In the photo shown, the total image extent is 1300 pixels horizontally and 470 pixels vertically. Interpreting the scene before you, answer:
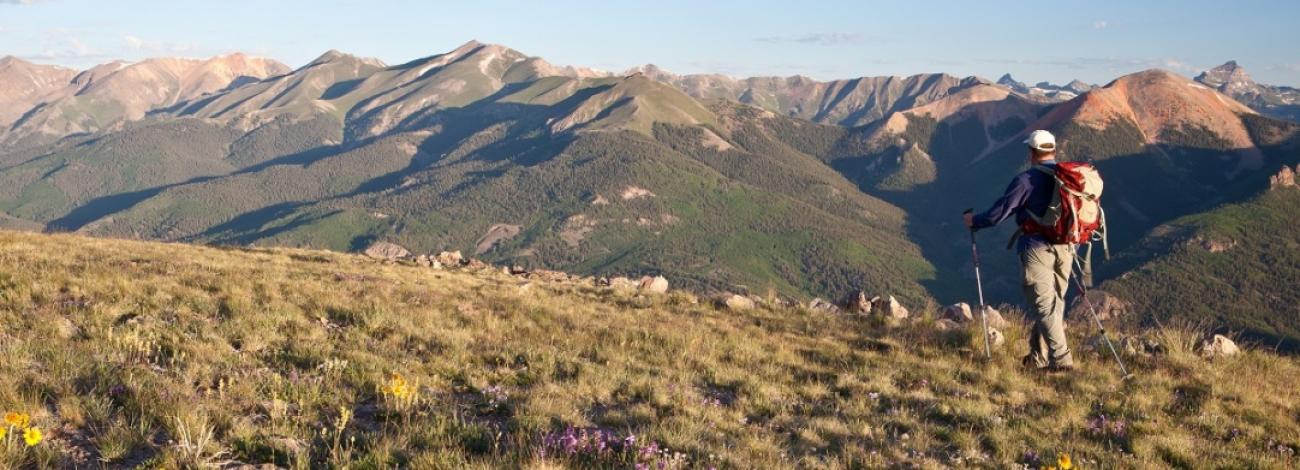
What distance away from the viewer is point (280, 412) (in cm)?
759

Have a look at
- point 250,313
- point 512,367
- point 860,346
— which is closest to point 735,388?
point 512,367

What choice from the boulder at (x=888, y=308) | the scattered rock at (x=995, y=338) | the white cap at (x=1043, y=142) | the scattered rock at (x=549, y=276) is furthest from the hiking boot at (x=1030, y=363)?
the scattered rock at (x=549, y=276)

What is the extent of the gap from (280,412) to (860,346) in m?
10.2

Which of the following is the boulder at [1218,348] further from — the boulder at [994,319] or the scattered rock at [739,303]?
the scattered rock at [739,303]

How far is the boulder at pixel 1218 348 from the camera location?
530 inches

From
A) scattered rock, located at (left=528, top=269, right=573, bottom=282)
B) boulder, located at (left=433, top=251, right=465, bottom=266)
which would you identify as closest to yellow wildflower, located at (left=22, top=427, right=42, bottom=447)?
scattered rock, located at (left=528, top=269, right=573, bottom=282)

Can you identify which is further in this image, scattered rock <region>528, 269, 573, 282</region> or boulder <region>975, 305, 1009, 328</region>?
scattered rock <region>528, 269, 573, 282</region>

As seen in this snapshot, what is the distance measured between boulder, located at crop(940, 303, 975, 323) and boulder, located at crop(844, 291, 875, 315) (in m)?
1.86

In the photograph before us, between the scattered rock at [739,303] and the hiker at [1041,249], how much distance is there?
748cm

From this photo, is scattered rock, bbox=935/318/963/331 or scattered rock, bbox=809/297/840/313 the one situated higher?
scattered rock, bbox=935/318/963/331

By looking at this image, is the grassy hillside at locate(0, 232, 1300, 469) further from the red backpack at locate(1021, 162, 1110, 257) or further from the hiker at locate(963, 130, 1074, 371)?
the red backpack at locate(1021, 162, 1110, 257)

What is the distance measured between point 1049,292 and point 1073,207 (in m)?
1.45

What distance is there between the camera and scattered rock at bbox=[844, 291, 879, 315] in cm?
1830

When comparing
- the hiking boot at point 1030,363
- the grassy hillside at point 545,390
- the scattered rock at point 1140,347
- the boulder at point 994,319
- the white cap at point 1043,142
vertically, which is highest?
the white cap at point 1043,142
